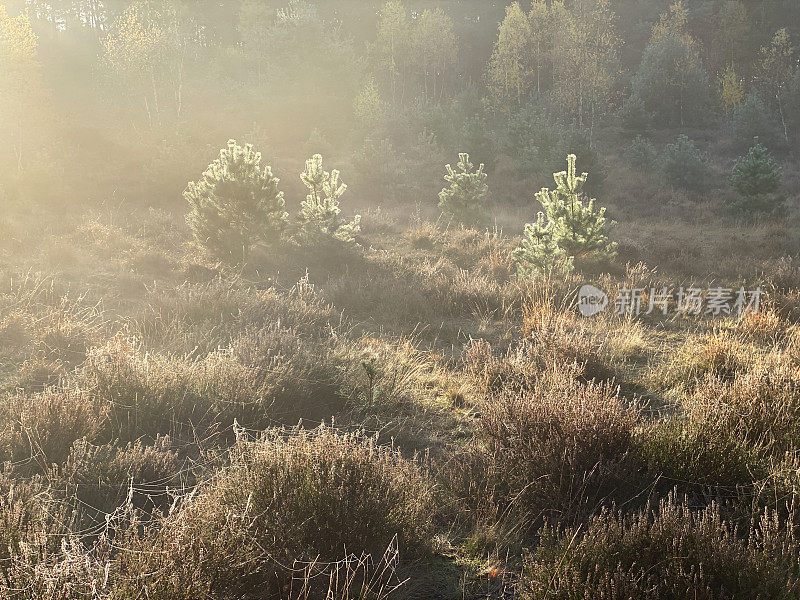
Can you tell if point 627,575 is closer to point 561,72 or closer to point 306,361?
point 306,361

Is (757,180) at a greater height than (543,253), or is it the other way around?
(757,180)

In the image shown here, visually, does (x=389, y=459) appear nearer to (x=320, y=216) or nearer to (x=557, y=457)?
(x=557, y=457)

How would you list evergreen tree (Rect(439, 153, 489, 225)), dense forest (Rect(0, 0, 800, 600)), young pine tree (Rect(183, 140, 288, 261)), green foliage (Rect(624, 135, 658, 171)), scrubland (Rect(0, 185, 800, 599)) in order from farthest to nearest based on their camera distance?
green foliage (Rect(624, 135, 658, 171)) < evergreen tree (Rect(439, 153, 489, 225)) < young pine tree (Rect(183, 140, 288, 261)) < dense forest (Rect(0, 0, 800, 600)) < scrubland (Rect(0, 185, 800, 599))

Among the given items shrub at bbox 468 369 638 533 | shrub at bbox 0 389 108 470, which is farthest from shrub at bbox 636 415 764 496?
shrub at bbox 0 389 108 470

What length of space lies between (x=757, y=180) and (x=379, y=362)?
17.1 metres

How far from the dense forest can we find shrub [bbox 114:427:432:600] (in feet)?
0.05

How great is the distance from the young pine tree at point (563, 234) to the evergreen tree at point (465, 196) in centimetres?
603

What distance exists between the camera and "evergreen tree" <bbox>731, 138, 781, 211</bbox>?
1789 centimetres

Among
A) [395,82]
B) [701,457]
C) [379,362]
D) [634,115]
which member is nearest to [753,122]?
[634,115]

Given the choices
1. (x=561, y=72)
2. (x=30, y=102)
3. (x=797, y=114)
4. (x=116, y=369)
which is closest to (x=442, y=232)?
(x=116, y=369)

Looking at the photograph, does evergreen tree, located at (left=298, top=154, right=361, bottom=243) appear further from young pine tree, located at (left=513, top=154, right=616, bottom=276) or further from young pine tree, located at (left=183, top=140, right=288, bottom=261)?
young pine tree, located at (left=513, top=154, right=616, bottom=276)

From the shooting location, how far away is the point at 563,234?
1045 cm

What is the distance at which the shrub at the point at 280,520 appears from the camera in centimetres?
210

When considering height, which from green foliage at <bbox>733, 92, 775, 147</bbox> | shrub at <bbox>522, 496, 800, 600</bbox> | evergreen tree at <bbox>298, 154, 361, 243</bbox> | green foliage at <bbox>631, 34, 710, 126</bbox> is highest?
green foliage at <bbox>631, 34, 710, 126</bbox>
